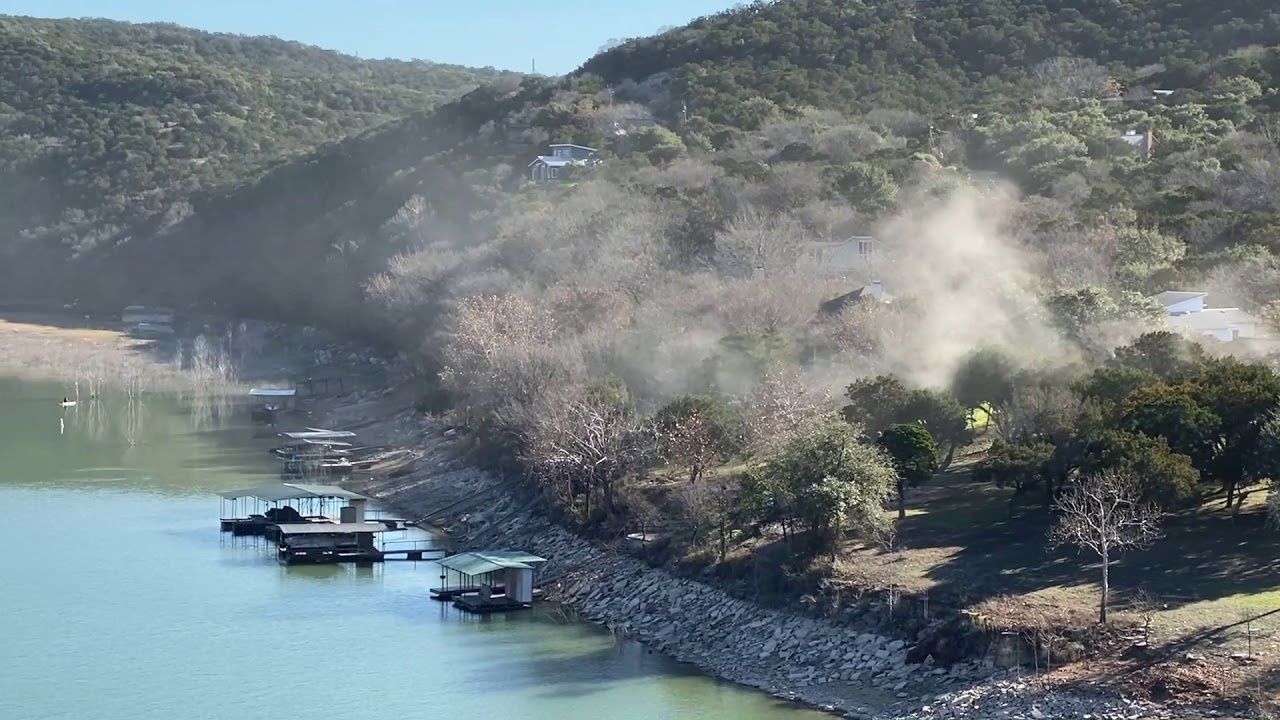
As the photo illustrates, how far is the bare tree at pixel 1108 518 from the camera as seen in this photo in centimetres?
3500

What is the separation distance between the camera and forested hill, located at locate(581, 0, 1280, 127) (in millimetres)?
101438

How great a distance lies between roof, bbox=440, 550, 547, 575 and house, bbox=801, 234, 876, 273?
26.5m

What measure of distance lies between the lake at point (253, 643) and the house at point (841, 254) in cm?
2501

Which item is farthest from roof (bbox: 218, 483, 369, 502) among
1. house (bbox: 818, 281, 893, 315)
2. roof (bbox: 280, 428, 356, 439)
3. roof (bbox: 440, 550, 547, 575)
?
house (bbox: 818, 281, 893, 315)

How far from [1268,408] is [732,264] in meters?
34.8

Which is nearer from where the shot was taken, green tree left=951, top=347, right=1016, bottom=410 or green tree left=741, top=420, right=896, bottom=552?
green tree left=741, top=420, right=896, bottom=552

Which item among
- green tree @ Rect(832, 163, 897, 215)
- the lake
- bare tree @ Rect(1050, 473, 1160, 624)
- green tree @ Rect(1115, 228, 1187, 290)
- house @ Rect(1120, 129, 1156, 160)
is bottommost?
the lake

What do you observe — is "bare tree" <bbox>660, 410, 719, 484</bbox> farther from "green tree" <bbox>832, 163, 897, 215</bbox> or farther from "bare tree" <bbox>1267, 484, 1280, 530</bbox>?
"green tree" <bbox>832, 163, 897, 215</bbox>

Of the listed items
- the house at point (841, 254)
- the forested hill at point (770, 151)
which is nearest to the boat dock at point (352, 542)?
the house at point (841, 254)

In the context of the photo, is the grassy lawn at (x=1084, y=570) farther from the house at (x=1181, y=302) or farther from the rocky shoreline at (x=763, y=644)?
the house at (x=1181, y=302)

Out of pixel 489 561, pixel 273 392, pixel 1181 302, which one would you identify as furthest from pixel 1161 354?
pixel 273 392

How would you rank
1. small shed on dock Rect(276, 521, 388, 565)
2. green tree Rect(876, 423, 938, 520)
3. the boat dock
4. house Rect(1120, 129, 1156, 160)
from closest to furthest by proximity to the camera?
1. green tree Rect(876, 423, 938, 520)
2. the boat dock
3. small shed on dock Rect(276, 521, 388, 565)
4. house Rect(1120, 129, 1156, 160)

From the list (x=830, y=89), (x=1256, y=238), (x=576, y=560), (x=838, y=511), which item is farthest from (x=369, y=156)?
(x=838, y=511)

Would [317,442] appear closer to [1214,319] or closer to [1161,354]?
[1214,319]
